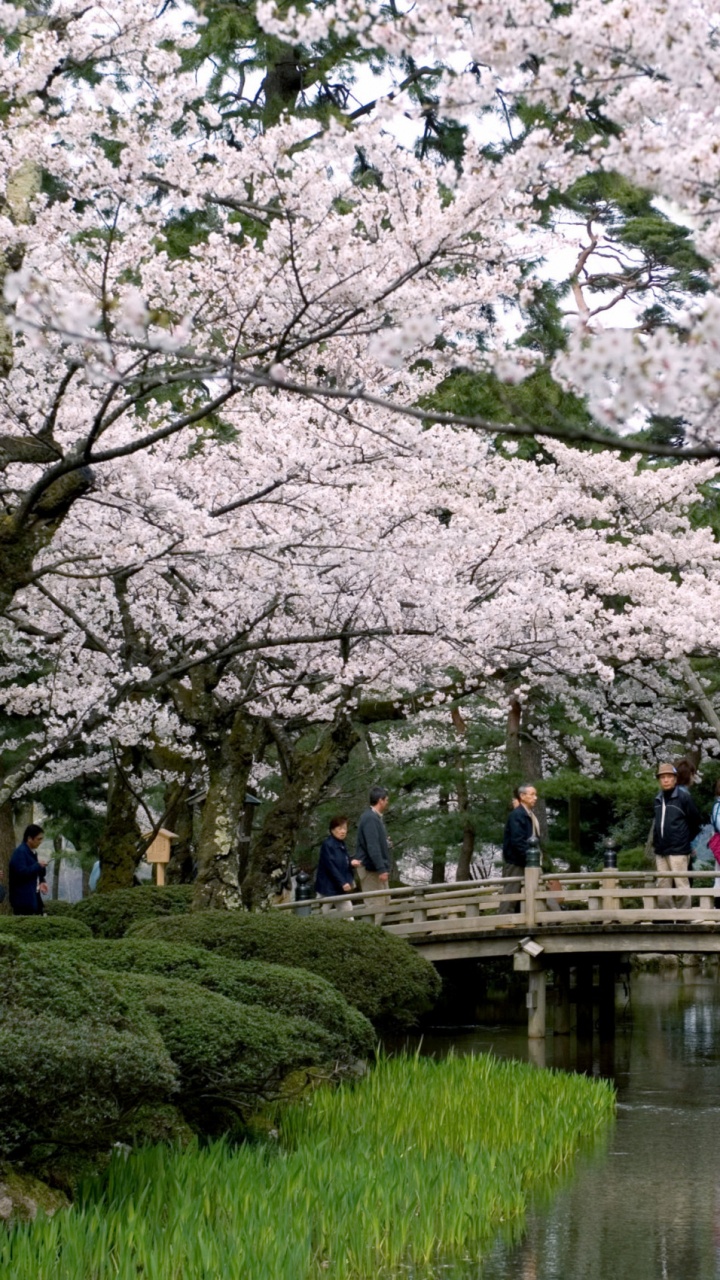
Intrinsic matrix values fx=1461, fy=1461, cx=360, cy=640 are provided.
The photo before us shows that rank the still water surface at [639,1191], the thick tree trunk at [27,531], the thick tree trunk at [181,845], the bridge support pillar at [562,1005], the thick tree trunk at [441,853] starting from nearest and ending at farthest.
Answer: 1. the still water surface at [639,1191]
2. the thick tree trunk at [27,531]
3. the bridge support pillar at [562,1005]
4. the thick tree trunk at [181,845]
5. the thick tree trunk at [441,853]

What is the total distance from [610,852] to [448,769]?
438 centimetres

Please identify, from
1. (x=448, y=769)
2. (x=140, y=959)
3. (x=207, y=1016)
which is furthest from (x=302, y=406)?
(x=448, y=769)

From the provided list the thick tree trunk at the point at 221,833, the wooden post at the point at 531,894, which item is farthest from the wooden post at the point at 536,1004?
the thick tree trunk at the point at 221,833

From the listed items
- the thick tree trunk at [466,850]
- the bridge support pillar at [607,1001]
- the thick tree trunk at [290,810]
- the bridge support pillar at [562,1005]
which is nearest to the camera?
the thick tree trunk at [290,810]

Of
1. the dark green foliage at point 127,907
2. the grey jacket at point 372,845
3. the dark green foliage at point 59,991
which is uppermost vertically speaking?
the grey jacket at point 372,845

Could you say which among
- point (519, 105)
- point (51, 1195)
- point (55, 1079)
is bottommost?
point (51, 1195)

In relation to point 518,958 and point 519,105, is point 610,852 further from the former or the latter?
point 519,105

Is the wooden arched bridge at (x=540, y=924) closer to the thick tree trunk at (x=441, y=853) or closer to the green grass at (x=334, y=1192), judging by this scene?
the green grass at (x=334, y=1192)

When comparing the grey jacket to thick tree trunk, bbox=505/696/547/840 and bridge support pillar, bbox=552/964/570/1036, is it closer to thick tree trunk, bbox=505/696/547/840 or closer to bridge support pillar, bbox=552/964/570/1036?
bridge support pillar, bbox=552/964/570/1036

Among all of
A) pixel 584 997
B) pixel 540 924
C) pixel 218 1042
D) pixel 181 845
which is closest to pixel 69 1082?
pixel 218 1042

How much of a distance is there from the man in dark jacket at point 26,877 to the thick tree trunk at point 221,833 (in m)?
2.32

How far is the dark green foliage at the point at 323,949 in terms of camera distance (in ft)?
34.6

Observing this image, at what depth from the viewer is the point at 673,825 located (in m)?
14.2

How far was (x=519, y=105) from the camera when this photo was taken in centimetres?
1415
